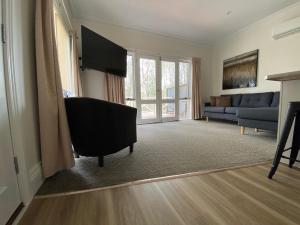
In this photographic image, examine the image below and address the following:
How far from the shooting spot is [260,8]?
10.7 ft

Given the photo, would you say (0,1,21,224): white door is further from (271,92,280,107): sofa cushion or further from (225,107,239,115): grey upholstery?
(271,92,280,107): sofa cushion

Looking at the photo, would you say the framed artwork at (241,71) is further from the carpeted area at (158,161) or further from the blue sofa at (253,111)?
the carpeted area at (158,161)

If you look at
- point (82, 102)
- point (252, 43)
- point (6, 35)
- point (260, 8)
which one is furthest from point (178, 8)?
point (6, 35)

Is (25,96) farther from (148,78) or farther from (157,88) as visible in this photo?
(157,88)

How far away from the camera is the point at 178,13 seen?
342cm

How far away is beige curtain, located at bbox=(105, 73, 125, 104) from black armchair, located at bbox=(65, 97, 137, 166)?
7.62ft

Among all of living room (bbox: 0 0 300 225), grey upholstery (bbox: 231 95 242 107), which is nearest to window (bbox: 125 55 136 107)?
living room (bbox: 0 0 300 225)

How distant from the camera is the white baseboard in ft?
3.63

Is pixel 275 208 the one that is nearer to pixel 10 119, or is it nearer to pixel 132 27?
pixel 10 119

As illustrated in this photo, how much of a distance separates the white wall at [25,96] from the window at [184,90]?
422 cm

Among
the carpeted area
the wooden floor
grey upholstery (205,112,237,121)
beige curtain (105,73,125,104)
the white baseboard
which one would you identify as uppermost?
beige curtain (105,73,125,104)

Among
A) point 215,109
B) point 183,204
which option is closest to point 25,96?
point 183,204

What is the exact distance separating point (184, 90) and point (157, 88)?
101cm

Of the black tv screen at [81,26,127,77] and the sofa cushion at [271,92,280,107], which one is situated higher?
the black tv screen at [81,26,127,77]
